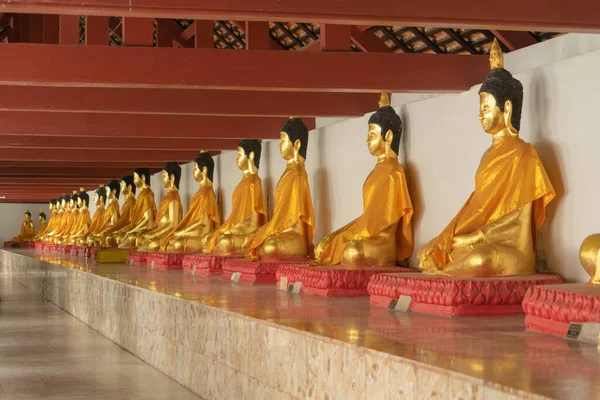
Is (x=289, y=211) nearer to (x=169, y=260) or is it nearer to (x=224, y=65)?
(x=224, y=65)

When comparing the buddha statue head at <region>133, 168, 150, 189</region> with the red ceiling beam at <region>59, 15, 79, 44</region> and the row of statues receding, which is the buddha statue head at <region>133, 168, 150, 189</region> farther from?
the red ceiling beam at <region>59, 15, 79, 44</region>

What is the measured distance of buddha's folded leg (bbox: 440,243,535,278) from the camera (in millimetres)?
5062

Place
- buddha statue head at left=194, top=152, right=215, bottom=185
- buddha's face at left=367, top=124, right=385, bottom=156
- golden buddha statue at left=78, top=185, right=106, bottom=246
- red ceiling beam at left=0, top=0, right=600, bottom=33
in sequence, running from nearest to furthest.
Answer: red ceiling beam at left=0, top=0, right=600, bottom=33 < buddha's face at left=367, top=124, right=385, bottom=156 < buddha statue head at left=194, top=152, right=215, bottom=185 < golden buddha statue at left=78, top=185, right=106, bottom=246

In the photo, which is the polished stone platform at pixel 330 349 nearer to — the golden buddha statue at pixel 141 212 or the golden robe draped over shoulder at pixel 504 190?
the golden robe draped over shoulder at pixel 504 190

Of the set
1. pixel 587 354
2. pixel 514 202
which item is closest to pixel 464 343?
pixel 587 354

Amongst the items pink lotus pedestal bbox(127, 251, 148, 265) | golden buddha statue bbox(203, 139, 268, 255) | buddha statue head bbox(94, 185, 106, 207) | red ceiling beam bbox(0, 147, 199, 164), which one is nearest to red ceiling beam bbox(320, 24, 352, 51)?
golden buddha statue bbox(203, 139, 268, 255)

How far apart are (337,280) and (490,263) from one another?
50.4 inches

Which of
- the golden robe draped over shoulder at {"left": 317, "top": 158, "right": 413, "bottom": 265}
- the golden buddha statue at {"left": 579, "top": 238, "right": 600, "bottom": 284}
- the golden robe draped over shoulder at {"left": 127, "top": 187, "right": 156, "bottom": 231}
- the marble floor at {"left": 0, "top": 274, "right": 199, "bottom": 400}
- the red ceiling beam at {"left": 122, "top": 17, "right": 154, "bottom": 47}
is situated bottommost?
the marble floor at {"left": 0, "top": 274, "right": 199, "bottom": 400}

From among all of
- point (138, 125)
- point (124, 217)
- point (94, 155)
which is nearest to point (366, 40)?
point (138, 125)

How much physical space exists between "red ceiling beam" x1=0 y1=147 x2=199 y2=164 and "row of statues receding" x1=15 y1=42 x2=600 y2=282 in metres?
1.28

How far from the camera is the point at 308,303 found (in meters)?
5.51

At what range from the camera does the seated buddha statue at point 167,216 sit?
11.7m

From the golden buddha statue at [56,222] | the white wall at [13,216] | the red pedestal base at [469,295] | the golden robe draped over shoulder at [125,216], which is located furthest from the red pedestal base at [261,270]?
the white wall at [13,216]

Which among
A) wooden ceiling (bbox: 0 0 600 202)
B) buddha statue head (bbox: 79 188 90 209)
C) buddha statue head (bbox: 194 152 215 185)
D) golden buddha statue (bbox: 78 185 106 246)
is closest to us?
wooden ceiling (bbox: 0 0 600 202)
